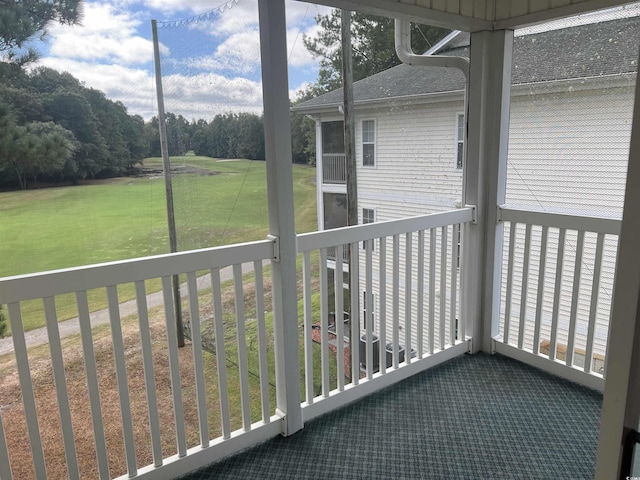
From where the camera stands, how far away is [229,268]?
82.7 inches

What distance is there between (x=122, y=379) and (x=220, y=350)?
0.43 meters

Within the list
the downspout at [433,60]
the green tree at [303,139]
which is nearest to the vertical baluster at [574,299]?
the downspout at [433,60]

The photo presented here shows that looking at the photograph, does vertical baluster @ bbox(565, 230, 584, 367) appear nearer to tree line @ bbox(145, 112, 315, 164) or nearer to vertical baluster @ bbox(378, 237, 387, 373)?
vertical baluster @ bbox(378, 237, 387, 373)

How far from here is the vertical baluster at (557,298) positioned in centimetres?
267

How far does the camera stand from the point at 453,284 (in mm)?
2953

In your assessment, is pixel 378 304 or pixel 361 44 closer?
pixel 361 44

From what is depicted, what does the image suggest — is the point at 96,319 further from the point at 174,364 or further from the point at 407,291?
the point at 407,291

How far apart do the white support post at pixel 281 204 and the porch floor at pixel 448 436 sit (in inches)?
9.2

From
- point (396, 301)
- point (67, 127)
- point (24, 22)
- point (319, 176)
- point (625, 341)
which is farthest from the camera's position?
point (396, 301)

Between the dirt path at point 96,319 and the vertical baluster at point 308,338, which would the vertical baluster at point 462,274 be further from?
the dirt path at point 96,319

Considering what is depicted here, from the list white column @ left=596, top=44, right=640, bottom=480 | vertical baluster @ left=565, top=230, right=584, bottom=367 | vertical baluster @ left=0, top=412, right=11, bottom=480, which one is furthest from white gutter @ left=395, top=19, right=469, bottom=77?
→ vertical baluster @ left=0, top=412, right=11, bottom=480

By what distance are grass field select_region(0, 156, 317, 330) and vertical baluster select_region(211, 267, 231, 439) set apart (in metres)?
0.20

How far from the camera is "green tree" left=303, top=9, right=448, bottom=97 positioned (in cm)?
223

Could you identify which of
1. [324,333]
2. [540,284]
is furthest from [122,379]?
[540,284]
